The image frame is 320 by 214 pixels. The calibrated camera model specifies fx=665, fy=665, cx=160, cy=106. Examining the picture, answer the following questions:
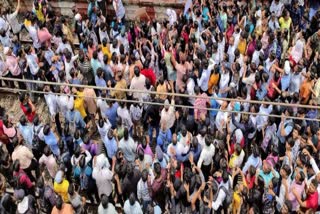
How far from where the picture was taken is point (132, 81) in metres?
13.8

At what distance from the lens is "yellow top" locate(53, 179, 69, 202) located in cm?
1184

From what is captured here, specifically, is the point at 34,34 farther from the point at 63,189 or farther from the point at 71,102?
the point at 63,189

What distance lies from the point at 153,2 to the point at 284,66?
5.73 meters

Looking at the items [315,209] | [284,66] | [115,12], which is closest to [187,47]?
[284,66]

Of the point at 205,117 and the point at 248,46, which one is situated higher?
the point at 248,46

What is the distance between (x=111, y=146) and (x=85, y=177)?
0.78m

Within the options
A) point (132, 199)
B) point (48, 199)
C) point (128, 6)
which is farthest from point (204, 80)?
point (128, 6)

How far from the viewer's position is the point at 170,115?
42.8 feet

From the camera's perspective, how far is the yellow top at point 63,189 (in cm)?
1184

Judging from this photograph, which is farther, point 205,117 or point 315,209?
point 205,117

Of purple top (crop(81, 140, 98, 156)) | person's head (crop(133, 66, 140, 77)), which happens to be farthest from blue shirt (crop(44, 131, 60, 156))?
person's head (crop(133, 66, 140, 77))

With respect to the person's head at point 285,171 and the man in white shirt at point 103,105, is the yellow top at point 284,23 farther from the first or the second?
the person's head at point 285,171

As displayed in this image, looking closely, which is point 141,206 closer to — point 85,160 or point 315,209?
point 85,160

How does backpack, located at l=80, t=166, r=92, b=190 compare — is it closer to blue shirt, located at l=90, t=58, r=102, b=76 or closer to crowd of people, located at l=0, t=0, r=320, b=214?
crowd of people, located at l=0, t=0, r=320, b=214
